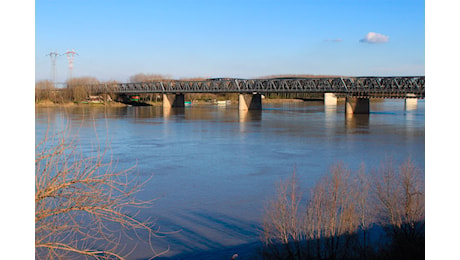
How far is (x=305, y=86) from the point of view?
74.1m

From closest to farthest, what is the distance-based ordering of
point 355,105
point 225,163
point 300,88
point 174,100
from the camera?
point 225,163, point 355,105, point 300,88, point 174,100

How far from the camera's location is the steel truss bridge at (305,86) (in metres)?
60.6

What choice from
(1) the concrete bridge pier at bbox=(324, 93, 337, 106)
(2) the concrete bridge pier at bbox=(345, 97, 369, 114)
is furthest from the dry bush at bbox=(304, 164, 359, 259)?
(1) the concrete bridge pier at bbox=(324, 93, 337, 106)

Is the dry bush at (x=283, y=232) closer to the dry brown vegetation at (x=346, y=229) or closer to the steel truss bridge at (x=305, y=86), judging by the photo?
the dry brown vegetation at (x=346, y=229)

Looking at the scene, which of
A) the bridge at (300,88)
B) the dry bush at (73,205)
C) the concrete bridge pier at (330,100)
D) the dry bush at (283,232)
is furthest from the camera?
the concrete bridge pier at (330,100)

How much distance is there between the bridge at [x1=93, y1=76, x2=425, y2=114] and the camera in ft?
200

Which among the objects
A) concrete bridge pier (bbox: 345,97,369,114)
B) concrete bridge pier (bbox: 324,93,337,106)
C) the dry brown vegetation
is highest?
concrete bridge pier (bbox: 324,93,337,106)

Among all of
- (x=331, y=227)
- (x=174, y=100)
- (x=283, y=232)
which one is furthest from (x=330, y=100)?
(x=283, y=232)

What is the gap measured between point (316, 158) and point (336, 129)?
55.3 feet

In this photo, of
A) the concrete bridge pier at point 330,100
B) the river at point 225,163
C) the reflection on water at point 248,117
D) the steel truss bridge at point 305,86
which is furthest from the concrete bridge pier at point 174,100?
the river at point 225,163

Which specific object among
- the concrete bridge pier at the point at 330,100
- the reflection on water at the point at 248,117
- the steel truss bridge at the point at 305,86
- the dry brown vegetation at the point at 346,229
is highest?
the steel truss bridge at the point at 305,86

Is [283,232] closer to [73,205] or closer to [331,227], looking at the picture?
[331,227]

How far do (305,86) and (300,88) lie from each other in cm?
105

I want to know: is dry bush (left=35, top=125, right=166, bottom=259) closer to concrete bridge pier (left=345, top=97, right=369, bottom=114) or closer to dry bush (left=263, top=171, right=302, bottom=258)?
dry bush (left=263, top=171, right=302, bottom=258)
